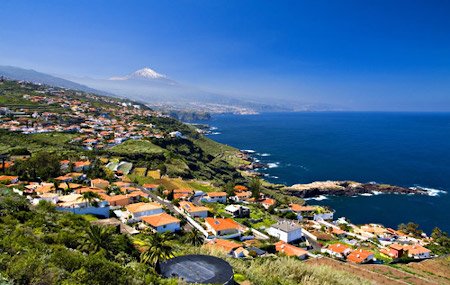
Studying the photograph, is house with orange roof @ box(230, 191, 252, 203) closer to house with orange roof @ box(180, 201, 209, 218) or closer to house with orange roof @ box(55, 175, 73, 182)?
house with orange roof @ box(180, 201, 209, 218)

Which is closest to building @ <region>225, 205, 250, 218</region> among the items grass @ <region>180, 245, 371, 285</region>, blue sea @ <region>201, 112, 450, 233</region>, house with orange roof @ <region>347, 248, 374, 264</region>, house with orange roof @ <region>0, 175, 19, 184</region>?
house with orange roof @ <region>347, 248, 374, 264</region>

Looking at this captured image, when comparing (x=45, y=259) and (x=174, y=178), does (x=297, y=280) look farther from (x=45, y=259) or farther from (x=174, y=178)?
(x=174, y=178)

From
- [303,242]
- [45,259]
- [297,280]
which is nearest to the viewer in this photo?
[45,259]

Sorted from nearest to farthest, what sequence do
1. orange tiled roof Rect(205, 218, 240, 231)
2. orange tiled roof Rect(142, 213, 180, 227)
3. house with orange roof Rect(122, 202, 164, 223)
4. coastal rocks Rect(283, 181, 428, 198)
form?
orange tiled roof Rect(142, 213, 180, 227) → house with orange roof Rect(122, 202, 164, 223) → orange tiled roof Rect(205, 218, 240, 231) → coastal rocks Rect(283, 181, 428, 198)

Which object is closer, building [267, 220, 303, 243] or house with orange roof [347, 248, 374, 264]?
house with orange roof [347, 248, 374, 264]

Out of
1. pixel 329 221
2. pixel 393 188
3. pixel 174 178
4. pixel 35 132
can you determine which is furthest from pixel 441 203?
pixel 35 132

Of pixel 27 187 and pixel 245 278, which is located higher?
pixel 245 278

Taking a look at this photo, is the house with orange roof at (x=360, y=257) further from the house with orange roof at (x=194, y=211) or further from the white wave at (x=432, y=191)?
the white wave at (x=432, y=191)
